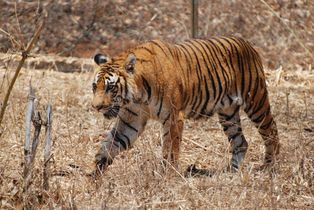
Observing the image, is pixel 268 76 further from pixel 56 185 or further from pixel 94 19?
pixel 56 185

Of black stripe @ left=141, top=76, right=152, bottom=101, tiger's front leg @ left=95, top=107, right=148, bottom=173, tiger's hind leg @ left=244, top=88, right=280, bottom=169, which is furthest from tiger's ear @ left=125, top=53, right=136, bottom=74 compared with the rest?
tiger's hind leg @ left=244, top=88, right=280, bottom=169

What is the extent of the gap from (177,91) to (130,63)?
0.42 m

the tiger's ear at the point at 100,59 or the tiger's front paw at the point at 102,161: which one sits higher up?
the tiger's ear at the point at 100,59

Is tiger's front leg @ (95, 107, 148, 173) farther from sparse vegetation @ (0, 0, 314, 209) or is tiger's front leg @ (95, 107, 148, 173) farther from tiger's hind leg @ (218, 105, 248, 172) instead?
tiger's hind leg @ (218, 105, 248, 172)

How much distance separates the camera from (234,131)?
704 cm

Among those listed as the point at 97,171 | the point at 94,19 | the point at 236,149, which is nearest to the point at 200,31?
the point at 94,19

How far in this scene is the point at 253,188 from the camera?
15.8 feet

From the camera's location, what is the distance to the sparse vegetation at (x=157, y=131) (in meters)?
4.73

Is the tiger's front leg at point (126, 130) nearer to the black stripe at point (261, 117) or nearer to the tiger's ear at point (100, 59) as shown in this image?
the tiger's ear at point (100, 59)

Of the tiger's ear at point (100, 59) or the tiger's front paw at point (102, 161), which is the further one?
the tiger's ear at point (100, 59)

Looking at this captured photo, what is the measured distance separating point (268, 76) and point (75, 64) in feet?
8.74

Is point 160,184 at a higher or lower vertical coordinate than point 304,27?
higher

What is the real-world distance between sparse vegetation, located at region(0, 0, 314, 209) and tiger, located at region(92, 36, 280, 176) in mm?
141

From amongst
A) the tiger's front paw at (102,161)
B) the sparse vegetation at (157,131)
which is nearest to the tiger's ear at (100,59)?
the sparse vegetation at (157,131)
